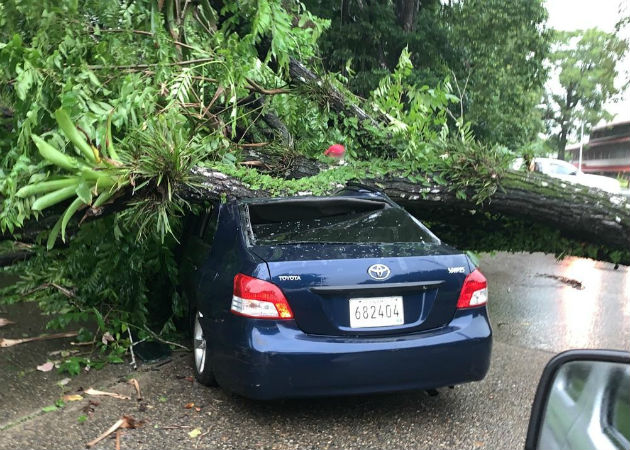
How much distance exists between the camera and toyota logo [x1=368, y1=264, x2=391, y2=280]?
131 inches

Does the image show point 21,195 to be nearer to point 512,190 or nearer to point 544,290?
point 512,190

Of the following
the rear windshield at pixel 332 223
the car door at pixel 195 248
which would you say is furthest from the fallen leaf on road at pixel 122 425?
the rear windshield at pixel 332 223

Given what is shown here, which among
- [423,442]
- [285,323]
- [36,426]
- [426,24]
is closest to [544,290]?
[423,442]

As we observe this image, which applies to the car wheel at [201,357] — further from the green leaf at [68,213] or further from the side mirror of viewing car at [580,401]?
the side mirror of viewing car at [580,401]

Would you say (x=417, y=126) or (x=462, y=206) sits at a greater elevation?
(x=417, y=126)

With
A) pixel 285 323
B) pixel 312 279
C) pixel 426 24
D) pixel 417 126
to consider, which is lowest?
pixel 285 323

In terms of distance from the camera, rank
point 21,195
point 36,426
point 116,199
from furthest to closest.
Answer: point 116,199, point 21,195, point 36,426

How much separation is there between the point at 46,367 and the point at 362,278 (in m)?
2.71

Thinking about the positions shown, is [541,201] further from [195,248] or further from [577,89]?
[577,89]

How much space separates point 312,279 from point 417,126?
9.33 ft

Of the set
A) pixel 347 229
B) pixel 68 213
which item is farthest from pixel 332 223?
pixel 68 213

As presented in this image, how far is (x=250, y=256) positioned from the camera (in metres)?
3.43

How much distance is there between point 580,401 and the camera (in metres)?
1.46

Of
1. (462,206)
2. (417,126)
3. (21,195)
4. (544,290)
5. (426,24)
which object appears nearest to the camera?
(21,195)
